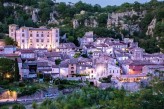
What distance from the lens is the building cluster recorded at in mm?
25031

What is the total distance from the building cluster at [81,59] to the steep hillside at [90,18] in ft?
13.9

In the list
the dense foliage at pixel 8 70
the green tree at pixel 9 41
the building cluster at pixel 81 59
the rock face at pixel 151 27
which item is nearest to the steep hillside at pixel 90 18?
the rock face at pixel 151 27

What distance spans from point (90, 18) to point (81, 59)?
47.0 ft

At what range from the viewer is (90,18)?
132 ft

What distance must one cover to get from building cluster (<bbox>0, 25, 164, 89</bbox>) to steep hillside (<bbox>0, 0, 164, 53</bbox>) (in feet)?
13.9

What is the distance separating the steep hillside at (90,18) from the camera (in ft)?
118

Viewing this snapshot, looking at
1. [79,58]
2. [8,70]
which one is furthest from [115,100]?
[79,58]

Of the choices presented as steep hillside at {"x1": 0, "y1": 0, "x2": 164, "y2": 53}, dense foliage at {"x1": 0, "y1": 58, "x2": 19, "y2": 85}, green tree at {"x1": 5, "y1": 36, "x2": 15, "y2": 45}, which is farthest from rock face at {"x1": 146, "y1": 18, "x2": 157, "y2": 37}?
dense foliage at {"x1": 0, "y1": 58, "x2": 19, "y2": 85}

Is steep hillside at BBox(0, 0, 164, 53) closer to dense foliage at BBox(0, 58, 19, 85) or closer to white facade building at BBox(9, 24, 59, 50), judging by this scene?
white facade building at BBox(9, 24, 59, 50)

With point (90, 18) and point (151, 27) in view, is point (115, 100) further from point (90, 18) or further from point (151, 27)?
point (90, 18)

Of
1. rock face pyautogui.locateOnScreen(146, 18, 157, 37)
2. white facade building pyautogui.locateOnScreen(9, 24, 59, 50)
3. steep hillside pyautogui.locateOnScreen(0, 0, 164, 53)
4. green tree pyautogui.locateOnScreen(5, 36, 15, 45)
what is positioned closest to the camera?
green tree pyautogui.locateOnScreen(5, 36, 15, 45)

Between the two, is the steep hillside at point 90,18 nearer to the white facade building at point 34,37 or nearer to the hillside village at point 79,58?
the hillside village at point 79,58

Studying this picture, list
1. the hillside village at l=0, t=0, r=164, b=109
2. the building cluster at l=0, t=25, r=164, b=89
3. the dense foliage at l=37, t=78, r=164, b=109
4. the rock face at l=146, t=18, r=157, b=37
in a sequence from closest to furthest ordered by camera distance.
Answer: the dense foliage at l=37, t=78, r=164, b=109 < the hillside village at l=0, t=0, r=164, b=109 < the building cluster at l=0, t=25, r=164, b=89 < the rock face at l=146, t=18, r=157, b=37

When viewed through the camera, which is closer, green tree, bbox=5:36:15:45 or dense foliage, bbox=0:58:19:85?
dense foliage, bbox=0:58:19:85
